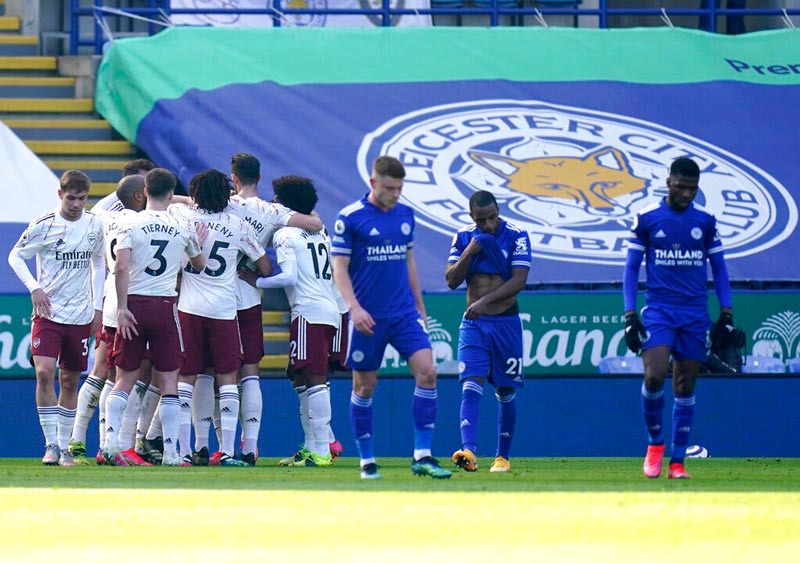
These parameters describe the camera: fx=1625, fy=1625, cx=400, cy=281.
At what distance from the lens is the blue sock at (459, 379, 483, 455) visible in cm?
1148

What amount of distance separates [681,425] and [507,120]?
29.8 ft

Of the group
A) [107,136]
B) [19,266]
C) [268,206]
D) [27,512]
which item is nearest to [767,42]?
[107,136]

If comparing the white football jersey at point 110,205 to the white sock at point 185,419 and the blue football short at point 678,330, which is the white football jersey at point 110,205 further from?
the blue football short at point 678,330

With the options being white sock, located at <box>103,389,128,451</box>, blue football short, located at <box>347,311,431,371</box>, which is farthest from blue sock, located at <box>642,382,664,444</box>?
white sock, located at <box>103,389,128,451</box>

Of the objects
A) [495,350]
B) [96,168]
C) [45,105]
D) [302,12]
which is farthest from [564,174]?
[495,350]

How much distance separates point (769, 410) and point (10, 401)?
280 inches

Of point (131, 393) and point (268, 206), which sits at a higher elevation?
point (268, 206)

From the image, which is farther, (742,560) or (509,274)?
(509,274)

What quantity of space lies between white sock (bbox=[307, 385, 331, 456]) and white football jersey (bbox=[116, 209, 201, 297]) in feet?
4.39

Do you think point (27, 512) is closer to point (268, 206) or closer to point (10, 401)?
point (268, 206)

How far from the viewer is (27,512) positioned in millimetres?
7875

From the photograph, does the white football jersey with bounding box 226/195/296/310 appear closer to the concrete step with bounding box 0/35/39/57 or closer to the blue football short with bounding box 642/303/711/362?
the blue football short with bounding box 642/303/711/362

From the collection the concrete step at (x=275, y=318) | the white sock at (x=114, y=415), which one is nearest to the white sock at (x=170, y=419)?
the white sock at (x=114, y=415)

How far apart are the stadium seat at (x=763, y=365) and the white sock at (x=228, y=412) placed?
5.75 metres
